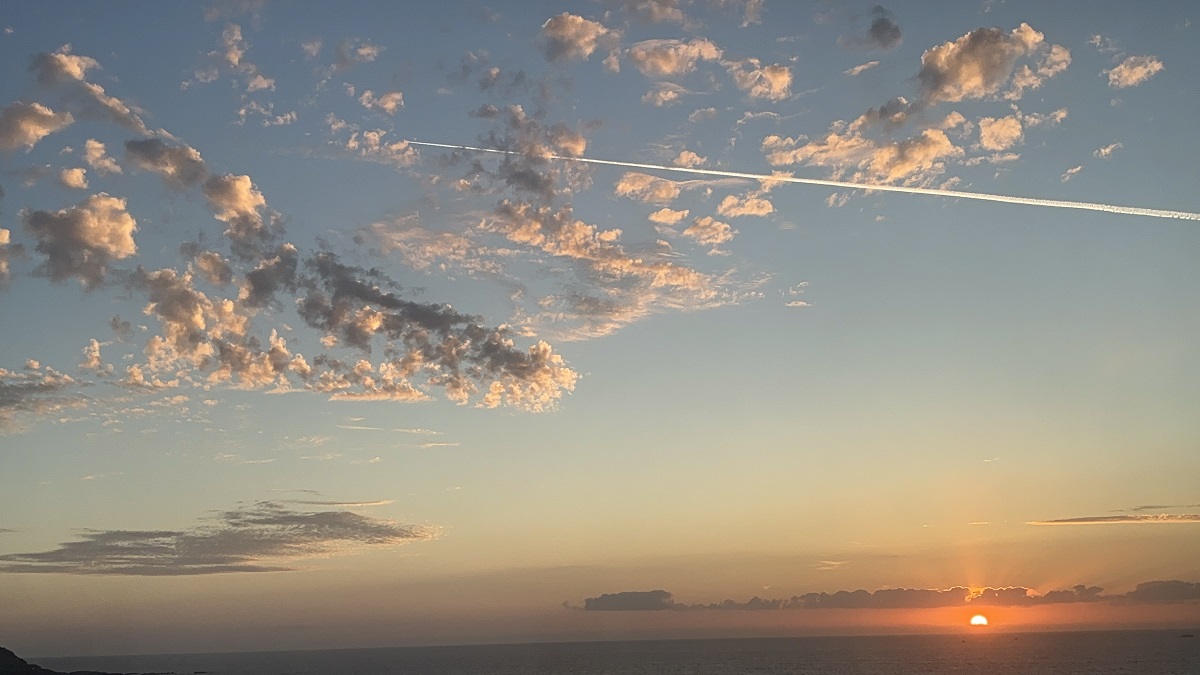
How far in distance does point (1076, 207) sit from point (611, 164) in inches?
1161

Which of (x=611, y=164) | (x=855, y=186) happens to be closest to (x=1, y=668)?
(x=611, y=164)

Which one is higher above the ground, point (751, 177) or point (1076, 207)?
point (751, 177)

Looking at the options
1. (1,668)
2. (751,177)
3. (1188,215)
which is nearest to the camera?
(1188,215)

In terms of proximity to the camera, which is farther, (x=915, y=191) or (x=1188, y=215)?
(x=915, y=191)

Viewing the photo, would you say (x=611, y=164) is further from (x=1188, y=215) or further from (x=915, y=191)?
(x=1188, y=215)

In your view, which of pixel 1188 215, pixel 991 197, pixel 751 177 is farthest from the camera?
pixel 751 177

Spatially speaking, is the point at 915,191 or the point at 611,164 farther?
the point at 611,164

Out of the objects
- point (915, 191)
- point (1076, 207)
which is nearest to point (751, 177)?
point (915, 191)

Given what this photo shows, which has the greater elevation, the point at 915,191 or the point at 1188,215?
the point at 915,191

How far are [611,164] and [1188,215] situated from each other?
35.5 meters

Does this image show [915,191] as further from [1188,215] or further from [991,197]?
[1188,215]

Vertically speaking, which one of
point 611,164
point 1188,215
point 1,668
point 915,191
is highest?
point 611,164

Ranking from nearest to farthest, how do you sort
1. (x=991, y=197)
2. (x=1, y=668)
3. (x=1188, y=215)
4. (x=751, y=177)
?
(x=1188, y=215)
(x=991, y=197)
(x=751, y=177)
(x=1, y=668)

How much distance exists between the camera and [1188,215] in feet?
173
